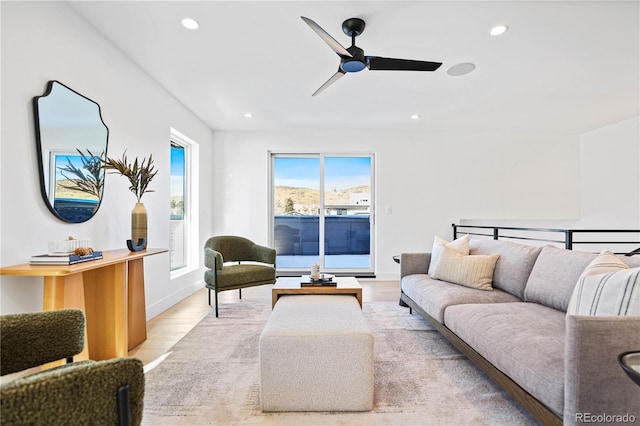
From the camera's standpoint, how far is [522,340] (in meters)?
1.56

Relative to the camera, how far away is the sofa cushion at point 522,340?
1.33 metres

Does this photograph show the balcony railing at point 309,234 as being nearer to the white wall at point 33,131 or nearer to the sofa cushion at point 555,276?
the white wall at point 33,131

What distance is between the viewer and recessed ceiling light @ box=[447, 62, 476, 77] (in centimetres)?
288

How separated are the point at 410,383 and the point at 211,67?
3119 mm

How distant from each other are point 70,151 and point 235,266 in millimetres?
1930

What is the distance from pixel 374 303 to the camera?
3744 mm

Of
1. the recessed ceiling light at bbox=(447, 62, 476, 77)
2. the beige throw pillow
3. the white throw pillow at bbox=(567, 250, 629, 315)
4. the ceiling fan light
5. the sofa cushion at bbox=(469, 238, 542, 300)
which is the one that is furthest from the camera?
the recessed ceiling light at bbox=(447, 62, 476, 77)

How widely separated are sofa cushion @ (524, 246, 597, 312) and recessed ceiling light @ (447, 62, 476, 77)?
5.81 feet

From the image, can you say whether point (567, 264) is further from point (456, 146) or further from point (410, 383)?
point (456, 146)

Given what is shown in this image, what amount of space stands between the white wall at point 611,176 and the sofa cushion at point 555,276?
369 cm

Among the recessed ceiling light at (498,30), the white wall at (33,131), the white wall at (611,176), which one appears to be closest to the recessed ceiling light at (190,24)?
the white wall at (33,131)

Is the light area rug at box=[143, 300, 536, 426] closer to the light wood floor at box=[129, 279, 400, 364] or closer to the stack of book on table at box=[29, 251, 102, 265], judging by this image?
the light wood floor at box=[129, 279, 400, 364]

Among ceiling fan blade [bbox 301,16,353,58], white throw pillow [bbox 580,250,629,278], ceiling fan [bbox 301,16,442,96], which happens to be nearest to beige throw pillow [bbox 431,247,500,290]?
white throw pillow [bbox 580,250,629,278]

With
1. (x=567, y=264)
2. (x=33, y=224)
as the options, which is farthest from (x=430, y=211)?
(x=33, y=224)
